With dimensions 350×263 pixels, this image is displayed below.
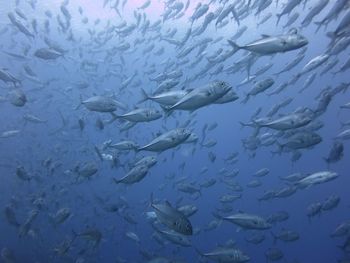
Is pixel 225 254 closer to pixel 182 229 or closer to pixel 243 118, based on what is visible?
pixel 182 229

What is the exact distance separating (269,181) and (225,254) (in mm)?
78705

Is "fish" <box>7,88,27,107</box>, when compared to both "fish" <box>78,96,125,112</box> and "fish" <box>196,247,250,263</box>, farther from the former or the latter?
"fish" <box>196,247,250,263</box>

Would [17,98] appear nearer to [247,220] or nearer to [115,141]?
[247,220]

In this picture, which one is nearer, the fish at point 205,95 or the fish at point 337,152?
→ the fish at point 205,95

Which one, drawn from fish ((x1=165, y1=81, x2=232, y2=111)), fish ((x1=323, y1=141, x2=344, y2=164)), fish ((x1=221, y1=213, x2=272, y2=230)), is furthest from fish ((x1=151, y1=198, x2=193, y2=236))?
fish ((x1=323, y1=141, x2=344, y2=164))

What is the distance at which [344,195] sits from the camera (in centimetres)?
6250

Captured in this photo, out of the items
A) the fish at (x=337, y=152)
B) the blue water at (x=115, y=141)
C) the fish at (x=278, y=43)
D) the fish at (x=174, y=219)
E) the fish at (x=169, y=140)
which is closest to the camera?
the fish at (x=174, y=219)

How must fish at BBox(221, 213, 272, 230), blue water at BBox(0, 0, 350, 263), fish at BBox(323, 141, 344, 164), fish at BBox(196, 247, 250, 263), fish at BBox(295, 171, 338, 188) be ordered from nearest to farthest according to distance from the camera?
fish at BBox(196, 247, 250, 263) < fish at BBox(221, 213, 272, 230) < fish at BBox(295, 171, 338, 188) < fish at BBox(323, 141, 344, 164) < blue water at BBox(0, 0, 350, 263)

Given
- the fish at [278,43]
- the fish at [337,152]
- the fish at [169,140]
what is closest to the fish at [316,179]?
the fish at [337,152]

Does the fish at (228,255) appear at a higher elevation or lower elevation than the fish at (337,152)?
higher

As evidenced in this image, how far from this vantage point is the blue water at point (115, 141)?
17031mm

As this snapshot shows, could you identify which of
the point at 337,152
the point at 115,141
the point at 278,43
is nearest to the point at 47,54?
the point at 278,43

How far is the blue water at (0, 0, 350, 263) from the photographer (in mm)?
17031

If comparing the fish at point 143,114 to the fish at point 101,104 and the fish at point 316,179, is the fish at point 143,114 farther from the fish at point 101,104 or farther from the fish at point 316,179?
the fish at point 316,179
